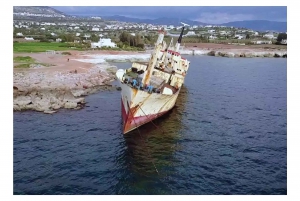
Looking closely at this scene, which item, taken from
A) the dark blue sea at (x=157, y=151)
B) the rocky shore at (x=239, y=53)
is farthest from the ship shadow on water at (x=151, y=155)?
the rocky shore at (x=239, y=53)

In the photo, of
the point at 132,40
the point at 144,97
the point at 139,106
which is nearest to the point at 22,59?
the point at 139,106

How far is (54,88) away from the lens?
41.4 meters

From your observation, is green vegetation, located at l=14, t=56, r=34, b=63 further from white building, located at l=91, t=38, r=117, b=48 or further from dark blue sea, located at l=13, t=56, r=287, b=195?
white building, located at l=91, t=38, r=117, b=48

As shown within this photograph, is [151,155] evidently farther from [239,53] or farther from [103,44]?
[239,53]

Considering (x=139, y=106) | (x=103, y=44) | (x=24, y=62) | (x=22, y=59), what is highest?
(x=103, y=44)

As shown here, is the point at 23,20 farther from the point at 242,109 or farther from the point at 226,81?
the point at 242,109

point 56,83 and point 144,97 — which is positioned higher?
point 56,83

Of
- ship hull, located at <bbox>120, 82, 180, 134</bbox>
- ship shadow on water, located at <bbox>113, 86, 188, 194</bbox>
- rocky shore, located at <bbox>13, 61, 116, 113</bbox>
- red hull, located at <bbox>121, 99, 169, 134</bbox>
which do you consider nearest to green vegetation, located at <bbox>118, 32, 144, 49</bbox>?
rocky shore, located at <bbox>13, 61, 116, 113</bbox>

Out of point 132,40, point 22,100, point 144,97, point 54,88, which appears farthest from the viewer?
point 132,40

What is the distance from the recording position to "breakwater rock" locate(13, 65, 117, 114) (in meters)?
35.0

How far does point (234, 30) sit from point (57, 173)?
148704 mm

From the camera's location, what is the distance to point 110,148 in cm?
2495

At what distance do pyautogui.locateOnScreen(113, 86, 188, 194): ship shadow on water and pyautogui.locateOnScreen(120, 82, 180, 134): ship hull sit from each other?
760 mm

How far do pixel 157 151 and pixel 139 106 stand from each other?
17.6 feet
